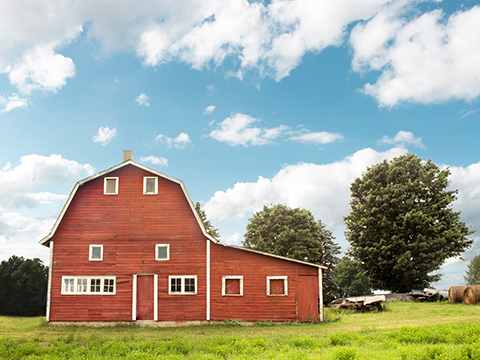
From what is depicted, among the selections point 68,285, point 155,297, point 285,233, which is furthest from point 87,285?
point 285,233

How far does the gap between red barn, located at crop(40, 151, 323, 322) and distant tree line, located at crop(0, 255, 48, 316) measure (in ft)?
111

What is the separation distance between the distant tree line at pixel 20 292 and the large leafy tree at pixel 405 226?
41.9 meters

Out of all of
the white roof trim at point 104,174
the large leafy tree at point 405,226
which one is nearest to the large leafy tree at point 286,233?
the large leafy tree at point 405,226

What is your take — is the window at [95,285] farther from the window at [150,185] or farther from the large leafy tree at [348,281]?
the large leafy tree at [348,281]

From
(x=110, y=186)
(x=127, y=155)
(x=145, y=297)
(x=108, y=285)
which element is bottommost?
(x=145, y=297)

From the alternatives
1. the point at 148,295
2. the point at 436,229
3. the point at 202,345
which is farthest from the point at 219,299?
the point at 436,229

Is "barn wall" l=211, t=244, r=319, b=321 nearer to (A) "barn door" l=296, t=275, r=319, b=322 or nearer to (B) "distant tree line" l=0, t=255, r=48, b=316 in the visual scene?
(A) "barn door" l=296, t=275, r=319, b=322

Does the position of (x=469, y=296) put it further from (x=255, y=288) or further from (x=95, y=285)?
(x=95, y=285)

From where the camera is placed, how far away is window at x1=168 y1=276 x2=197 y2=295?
22.4 meters

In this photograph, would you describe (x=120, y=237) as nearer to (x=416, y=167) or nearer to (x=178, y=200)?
(x=178, y=200)

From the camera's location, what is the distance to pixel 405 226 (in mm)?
36750

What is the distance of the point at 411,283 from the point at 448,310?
14.3 metres

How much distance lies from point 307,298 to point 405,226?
62.0ft

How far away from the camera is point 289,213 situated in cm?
4600
